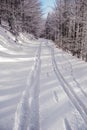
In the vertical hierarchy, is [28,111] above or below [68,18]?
above

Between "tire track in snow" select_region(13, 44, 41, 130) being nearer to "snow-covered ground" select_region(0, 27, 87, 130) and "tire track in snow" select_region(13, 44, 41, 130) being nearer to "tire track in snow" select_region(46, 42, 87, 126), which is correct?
"snow-covered ground" select_region(0, 27, 87, 130)

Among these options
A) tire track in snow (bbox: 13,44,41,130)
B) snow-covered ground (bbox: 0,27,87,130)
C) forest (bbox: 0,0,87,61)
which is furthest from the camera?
forest (bbox: 0,0,87,61)

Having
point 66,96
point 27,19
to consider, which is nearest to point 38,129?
point 66,96

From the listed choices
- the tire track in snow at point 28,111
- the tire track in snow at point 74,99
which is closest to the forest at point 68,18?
the tire track in snow at point 74,99

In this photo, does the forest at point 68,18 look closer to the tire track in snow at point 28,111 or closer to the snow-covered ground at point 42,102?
the snow-covered ground at point 42,102

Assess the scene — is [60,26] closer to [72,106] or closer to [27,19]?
[27,19]

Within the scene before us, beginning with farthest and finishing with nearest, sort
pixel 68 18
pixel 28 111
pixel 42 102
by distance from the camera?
1. pixel 68 18
2. pixel 42 102
3. pixel 28 111

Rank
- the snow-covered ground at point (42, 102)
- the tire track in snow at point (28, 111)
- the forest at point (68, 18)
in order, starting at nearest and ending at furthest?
1. the tire track in snow at point (28, 111)
2. the snow-covered ground at point (42, 102)
3. the forest at point (68, 18)

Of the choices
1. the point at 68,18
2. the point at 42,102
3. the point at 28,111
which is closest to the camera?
the point at 28,111

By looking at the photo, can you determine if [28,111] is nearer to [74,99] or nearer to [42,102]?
[42,102]

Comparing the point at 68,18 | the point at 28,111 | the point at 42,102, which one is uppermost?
the point at 28,111

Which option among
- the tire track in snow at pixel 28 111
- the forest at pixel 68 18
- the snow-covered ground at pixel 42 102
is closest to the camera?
the tire track in snow at pixel 28 111

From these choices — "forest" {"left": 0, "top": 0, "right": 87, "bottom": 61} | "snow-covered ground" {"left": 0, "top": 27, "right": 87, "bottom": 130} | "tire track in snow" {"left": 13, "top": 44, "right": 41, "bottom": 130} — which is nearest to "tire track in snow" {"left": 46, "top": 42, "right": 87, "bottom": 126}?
"snow-covered ground" {"left": 0, "top": 27, "right": 87, "bottom": 130}

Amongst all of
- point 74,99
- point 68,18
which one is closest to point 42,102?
point 74,99
